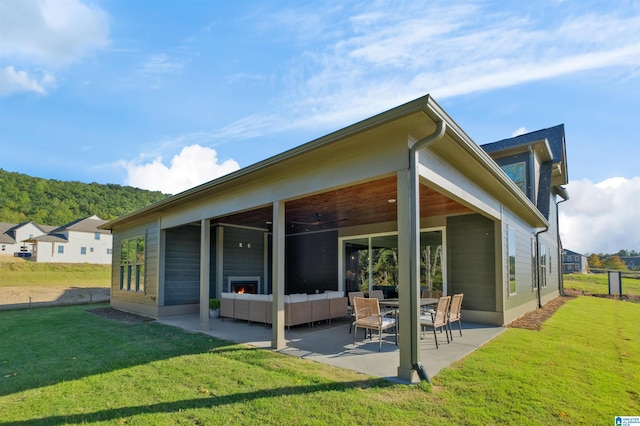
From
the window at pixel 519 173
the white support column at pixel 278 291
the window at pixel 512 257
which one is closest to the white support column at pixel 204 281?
the white support column at pixel 278 291

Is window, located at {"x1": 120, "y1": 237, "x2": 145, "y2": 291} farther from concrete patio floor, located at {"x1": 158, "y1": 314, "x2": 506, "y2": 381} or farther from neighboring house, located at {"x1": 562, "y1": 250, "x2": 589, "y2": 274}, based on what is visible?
neighboring house, located at {"x1": 562, "y1": 250, "x2": 589, "y2": 274}

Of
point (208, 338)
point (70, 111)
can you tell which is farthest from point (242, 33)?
point (70, 111)

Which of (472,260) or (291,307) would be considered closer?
(291,307)

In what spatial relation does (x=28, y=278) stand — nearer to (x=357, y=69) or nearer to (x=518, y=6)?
(x=357, y=69)

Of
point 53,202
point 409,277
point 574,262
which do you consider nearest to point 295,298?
point 409,277

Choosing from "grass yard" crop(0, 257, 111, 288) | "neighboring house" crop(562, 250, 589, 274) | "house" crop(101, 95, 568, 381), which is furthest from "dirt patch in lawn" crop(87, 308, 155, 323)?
"neighboring house" crop(562, 250, 589, 274)

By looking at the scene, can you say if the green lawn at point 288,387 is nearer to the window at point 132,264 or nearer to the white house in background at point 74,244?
the window at point 132,264

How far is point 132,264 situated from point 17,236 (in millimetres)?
43503

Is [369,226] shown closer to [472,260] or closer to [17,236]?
[472,260]

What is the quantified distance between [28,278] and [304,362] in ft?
92.5

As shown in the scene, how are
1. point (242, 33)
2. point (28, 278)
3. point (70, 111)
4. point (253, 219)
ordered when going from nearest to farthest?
point (242, 33) < point (253, 219) < point (70, 111) < point (28, 278)

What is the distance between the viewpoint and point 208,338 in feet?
21.7

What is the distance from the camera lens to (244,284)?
461 inches

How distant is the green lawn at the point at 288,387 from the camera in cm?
319
